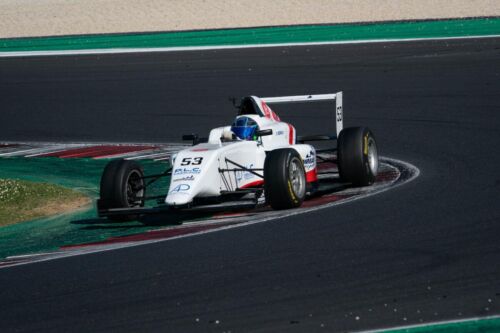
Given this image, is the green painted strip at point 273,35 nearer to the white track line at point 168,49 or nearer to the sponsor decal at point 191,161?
the white track line at point 168,49

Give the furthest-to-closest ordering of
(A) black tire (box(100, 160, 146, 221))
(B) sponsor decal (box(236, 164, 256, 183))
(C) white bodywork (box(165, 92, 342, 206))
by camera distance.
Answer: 1. (B) sponsor decal (box(236, 164, 256, 183))
2. (A) black tire (box(100, 160, 146, 221))
3. (C) white bodywork (box(165, 92, 342, 206))

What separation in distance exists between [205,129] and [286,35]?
58.6ft

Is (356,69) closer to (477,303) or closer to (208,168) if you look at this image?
Answer: (208,168)

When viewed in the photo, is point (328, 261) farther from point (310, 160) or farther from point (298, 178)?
point (310, 160)

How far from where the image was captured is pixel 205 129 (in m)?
18.9

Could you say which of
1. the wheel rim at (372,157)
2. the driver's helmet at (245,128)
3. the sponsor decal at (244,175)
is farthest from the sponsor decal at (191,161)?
the wheel rim at (372,157)

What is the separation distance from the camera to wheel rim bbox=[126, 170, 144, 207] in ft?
40.3

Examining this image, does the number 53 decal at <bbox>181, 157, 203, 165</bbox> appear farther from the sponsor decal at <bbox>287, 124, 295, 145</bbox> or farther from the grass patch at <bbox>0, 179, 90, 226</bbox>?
the grass patch at <bbox>0, 179, 90, 226</bbox>

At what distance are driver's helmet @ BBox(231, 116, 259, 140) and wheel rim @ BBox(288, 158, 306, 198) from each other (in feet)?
3.31

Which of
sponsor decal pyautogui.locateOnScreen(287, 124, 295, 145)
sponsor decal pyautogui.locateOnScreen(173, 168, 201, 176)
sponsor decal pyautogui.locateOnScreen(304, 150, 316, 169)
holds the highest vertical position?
sponsor decal pyautogui.locateOnScreen(287, 124, 295, 145)

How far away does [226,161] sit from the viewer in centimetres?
1202

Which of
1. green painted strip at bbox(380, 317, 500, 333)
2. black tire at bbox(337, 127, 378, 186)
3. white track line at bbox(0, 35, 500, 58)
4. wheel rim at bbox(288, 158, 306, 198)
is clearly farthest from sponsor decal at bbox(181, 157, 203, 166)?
white track line at bbox(0, 35, 500, 58)

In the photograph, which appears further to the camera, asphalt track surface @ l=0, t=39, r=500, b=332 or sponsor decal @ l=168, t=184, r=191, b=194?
sponsor decal @ l=168, t=184, r=191, b=194

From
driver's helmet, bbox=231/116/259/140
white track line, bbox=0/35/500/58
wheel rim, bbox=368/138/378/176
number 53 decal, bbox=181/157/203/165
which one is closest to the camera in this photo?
number 53 decal, bbox=181/157/203/165
